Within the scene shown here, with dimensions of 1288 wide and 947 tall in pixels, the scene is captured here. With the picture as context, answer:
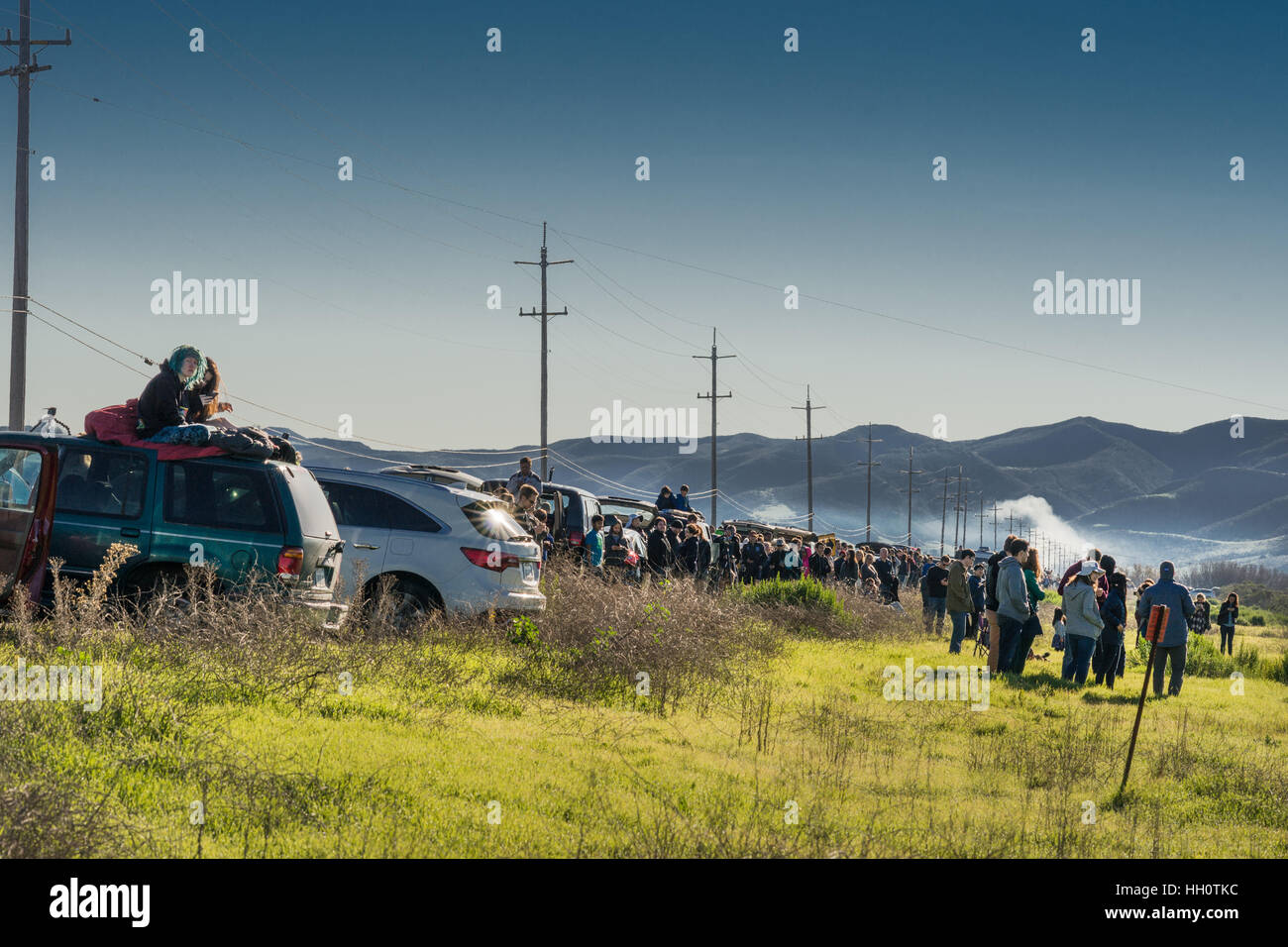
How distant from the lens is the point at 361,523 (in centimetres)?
1191

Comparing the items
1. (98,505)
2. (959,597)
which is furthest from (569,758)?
(959,597)

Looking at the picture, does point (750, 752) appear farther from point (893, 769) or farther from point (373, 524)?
point (373, 524)

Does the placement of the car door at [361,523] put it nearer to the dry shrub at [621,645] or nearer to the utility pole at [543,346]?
the dry shrub at [621,645]

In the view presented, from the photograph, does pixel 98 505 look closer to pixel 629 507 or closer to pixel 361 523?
pixel 361 523

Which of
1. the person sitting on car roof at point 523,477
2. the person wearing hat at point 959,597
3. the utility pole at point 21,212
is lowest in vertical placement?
the person wearing hat at point 959,597

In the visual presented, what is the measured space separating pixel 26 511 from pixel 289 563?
1936 millimetres

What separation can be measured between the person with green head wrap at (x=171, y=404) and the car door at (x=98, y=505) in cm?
26

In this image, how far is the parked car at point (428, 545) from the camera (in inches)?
463

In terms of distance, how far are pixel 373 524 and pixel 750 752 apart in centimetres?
493

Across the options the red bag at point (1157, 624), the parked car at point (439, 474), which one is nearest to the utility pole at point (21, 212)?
the parked car at point (439, 474)

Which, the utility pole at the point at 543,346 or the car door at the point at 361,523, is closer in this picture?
the car door at the point at 361,523

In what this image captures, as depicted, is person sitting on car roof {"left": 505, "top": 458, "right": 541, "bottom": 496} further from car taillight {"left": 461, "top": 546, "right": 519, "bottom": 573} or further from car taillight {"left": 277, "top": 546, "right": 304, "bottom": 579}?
car taillight {"left": 277, "top": 546, "right": 304, "bottom": 579}

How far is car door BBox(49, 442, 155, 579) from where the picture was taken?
896 centimetres

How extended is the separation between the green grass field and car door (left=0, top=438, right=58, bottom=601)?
0.54 meters
